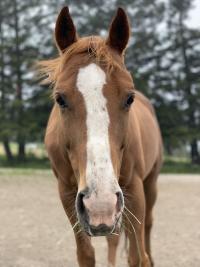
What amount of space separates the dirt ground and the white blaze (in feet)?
→ 3.59

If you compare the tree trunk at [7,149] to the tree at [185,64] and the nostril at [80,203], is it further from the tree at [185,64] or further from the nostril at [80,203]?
the nostril at [80,203]

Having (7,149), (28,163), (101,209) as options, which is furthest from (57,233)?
(7,149)

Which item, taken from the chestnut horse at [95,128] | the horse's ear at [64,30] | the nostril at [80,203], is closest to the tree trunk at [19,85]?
the chestnut horse at [95,128]

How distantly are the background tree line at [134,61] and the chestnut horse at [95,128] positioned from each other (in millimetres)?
25273

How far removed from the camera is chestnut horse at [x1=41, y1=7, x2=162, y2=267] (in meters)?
2.49

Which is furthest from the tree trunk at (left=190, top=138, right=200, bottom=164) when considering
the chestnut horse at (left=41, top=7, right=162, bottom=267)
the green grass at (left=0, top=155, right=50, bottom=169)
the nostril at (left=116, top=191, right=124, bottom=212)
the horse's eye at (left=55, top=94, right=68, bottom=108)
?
the nostril at (left=116, top=191, right=124, bottom=212)

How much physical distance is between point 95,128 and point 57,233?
4.90 metres

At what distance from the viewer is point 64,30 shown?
3.29 metres

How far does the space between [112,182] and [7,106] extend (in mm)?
28265

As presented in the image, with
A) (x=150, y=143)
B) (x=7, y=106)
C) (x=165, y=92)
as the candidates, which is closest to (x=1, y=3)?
(x=7, y=106)

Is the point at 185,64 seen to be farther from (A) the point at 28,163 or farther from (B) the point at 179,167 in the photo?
(A) the point at 28,163

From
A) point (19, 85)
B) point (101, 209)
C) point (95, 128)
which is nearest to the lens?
point (101, 209)

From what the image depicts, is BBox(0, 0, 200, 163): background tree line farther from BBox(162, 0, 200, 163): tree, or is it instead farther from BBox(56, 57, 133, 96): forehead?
BBox(56, 57, 133, 96): forehead

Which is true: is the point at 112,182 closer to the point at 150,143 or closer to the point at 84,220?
Answer: the point at 84,220
